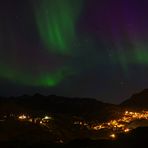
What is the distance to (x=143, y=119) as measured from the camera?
159 m

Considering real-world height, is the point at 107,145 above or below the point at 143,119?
below

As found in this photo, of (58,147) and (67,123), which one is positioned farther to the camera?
(67,123)

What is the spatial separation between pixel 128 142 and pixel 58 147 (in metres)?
15.7

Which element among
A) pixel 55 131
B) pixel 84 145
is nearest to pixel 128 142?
pixel 84 145

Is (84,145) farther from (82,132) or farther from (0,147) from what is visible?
(82,132)

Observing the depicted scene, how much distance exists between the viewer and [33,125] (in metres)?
136

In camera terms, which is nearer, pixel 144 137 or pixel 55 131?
pixel 144 137

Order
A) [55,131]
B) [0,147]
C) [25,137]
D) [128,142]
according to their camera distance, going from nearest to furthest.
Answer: [128,142] → [0,147] → [25,137] → [55,131]

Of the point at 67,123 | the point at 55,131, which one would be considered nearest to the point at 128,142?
the point at 55,131

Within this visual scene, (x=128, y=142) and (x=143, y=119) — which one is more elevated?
(x=143, y=119)

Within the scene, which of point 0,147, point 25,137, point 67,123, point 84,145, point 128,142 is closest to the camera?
point 128,142

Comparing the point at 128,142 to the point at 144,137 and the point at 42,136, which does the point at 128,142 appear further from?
the point at 42,136

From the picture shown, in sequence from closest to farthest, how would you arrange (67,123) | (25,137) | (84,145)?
(84,145) < (25,137) < (67,123)

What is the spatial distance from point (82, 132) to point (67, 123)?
16.1 meters
